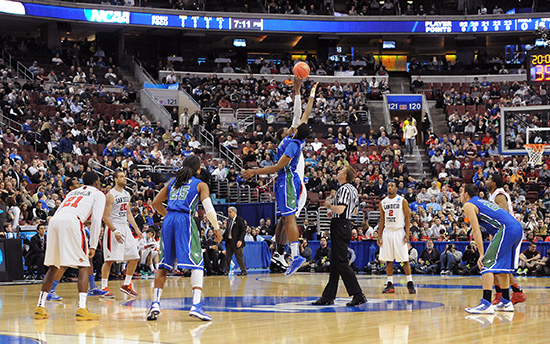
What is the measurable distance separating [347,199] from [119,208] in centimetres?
452

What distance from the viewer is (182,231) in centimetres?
935

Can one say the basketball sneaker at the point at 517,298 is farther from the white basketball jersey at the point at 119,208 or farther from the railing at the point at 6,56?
the railing at the point at 6,56

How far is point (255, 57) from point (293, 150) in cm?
3598

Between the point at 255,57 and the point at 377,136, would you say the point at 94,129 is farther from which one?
the point at 255,57

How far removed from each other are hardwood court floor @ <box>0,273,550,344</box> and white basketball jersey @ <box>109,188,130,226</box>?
1376 millimetres

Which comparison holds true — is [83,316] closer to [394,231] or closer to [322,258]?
[394,231]

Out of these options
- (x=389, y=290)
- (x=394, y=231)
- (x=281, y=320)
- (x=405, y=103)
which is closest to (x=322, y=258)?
(x=394, y=231)

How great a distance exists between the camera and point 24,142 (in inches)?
999

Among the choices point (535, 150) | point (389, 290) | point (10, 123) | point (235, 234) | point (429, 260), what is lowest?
point (429, 260)

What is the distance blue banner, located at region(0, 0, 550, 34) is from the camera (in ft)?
122

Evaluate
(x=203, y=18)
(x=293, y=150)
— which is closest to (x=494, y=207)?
(x=293, y=150)

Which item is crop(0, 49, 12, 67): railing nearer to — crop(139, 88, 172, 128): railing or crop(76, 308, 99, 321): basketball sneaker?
crop(139, 88, 172, 128): railing

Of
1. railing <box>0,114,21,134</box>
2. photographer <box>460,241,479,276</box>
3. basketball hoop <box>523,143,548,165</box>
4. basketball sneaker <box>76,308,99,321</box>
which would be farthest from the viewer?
railing <box>0,114,21,134</box>

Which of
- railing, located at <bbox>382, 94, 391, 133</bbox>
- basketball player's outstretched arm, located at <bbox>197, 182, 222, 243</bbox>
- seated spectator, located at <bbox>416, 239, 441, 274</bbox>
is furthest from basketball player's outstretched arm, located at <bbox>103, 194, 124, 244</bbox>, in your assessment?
railing, located at <bbox>382, 94, 391, 133</bbox>
